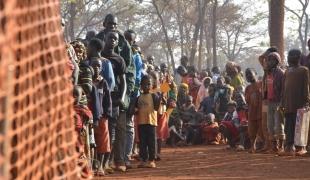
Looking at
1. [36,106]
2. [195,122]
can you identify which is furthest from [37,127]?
[195,122]

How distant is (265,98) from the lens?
449 inches

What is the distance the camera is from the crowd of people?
7559mm

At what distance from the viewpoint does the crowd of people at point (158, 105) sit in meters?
7.56

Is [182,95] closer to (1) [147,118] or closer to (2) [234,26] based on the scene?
(1) [147,118]

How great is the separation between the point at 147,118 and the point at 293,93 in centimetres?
287

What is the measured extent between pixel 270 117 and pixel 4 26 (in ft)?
31.3

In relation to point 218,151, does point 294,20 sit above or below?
above

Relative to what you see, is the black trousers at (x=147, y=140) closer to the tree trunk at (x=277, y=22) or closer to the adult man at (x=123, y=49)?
the adult man at (x=123, y=49)

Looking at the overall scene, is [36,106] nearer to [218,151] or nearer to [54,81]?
[54,81]

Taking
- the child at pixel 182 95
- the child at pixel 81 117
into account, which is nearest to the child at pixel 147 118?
the child at pixel 81 117

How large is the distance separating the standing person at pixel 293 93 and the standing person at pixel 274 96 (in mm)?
179

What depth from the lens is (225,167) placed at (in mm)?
9414

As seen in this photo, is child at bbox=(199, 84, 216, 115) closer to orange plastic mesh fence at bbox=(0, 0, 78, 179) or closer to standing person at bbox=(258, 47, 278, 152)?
standing person at bbox=(258, 47, 278, 152)

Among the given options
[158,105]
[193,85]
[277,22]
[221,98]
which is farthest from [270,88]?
[193,85]
